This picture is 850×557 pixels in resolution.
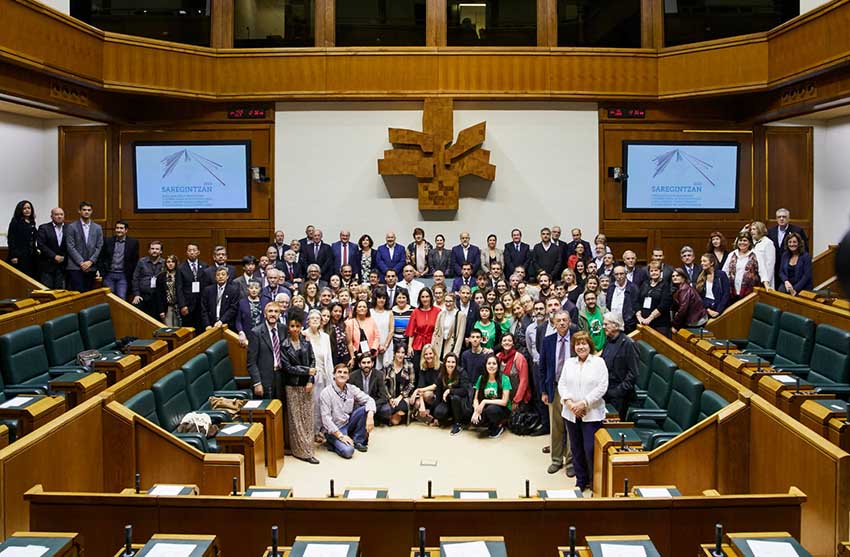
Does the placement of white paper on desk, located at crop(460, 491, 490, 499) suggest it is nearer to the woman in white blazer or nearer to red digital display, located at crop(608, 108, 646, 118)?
the woman in white blazer

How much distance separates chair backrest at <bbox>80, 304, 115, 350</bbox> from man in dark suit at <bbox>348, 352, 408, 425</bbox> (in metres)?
2.33

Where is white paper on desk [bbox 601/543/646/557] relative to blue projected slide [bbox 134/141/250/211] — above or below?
below

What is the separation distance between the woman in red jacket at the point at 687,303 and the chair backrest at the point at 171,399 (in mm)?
4272

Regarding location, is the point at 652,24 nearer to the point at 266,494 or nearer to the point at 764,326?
the point at 764,326

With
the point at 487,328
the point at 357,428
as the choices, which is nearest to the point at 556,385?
the point at 487,328

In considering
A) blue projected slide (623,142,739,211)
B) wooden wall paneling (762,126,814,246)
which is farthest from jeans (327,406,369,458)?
wooden wall paneling (762,126,814,246)

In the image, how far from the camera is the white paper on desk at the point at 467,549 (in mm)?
2867

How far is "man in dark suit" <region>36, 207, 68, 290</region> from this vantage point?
8.35 meters

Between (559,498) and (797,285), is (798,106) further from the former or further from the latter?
(559,498)

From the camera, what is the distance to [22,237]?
328 inches

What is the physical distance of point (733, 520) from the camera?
3316mm

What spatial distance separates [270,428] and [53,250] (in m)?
4.03

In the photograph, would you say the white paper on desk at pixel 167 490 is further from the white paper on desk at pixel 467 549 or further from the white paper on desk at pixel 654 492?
the white paper on desk at pixel 654 492

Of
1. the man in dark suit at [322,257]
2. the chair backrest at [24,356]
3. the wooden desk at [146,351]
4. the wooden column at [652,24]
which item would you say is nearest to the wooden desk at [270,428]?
the wooden desk at [146,351]
